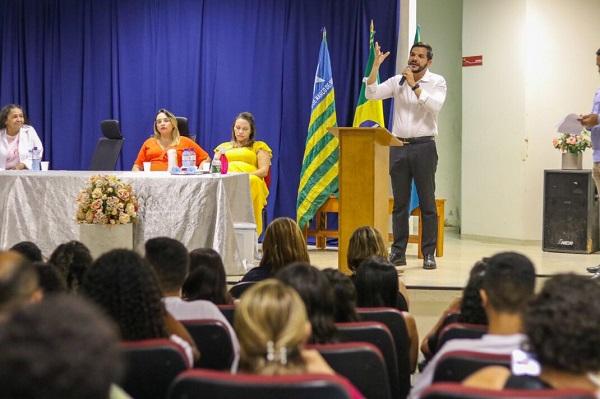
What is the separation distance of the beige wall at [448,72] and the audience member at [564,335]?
7.65m

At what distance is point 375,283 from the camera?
3.54 metres

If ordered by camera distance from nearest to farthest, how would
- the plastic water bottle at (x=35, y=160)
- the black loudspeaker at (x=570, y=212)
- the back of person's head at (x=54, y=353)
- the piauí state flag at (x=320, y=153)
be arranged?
the back of person's head at (x=54, y=353)
the plastic water bottle at (x=35, y=160)
the black loudspeaker at (x=570, y=212)
the piauí state flag at (x=320, y=153)

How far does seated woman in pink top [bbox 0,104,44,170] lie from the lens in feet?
24.1

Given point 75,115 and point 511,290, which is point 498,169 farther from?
point 511,290

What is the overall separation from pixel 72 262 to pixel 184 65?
227 inches

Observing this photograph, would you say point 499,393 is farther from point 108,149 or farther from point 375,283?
point 108,149

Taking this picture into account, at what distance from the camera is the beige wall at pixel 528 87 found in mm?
8242

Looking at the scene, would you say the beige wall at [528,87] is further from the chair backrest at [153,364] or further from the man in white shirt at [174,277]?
the chair backrest at [153,364]

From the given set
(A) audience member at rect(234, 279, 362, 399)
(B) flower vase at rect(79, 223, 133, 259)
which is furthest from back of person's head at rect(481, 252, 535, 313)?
(B) flower vase at rect(79, 223, 133, 259)

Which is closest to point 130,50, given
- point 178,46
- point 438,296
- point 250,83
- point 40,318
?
point 178,46

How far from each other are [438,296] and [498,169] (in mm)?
3480

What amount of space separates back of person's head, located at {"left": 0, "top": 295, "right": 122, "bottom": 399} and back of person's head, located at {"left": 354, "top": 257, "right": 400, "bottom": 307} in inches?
93.8

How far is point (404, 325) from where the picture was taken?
315cm

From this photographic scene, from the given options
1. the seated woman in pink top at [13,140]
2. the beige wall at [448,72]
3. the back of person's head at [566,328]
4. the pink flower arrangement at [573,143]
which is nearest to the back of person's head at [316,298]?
the back of person's head at [566,328]
